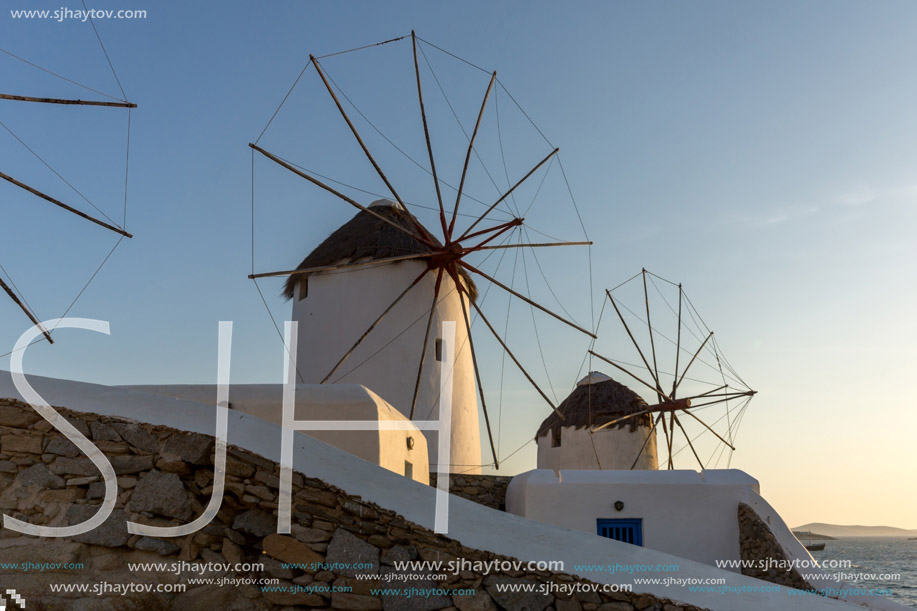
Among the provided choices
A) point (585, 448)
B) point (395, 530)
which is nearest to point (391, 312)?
point (395, 530)

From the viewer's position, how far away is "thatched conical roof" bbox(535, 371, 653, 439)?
18312 millimetres

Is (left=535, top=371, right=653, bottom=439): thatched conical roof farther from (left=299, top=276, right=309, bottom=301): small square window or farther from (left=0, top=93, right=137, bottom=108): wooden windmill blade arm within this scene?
(left=0, top=93, right=137, bottom=108): wooden windmill blade arm

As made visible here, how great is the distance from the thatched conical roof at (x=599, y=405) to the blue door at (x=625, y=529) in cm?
775

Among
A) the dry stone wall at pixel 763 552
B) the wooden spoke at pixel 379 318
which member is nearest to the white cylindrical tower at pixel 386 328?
the wooden spoke at pixel 379 318

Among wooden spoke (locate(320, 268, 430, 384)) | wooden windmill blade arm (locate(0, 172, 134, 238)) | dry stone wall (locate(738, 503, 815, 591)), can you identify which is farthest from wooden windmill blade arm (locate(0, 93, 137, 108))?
dry stone wall (locate(738, 503, 815, 591))

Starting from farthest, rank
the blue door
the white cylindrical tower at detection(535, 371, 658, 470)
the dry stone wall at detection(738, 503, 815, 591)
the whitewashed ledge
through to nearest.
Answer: the white cylindrical tower at detection(535, 371, 658, 470)
the blue door
the dry stone wall at detection(738, 503, 815, 591)
the whitewashed ledge

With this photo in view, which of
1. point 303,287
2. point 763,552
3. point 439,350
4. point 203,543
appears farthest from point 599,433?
point 203,543

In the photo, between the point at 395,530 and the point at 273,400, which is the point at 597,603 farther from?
the point at 273,400

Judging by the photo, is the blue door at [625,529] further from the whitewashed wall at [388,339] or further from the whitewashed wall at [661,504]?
the whitewashed wall at [388,339]

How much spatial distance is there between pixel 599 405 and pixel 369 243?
8.47 m

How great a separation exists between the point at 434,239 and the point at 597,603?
7.65m

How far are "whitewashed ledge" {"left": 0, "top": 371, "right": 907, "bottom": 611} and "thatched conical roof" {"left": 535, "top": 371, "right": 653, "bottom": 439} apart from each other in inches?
468

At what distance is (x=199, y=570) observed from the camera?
18.1 feet

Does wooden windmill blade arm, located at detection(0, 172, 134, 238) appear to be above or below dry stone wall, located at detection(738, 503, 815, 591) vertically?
above
